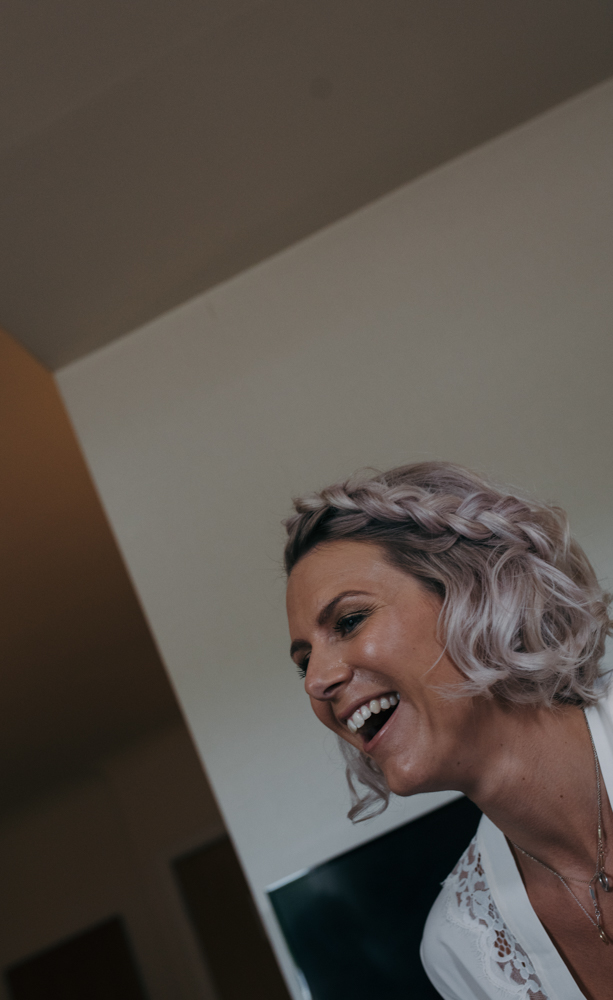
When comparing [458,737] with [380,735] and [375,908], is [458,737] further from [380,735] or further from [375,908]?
[375,908]

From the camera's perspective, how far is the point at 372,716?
3.87 ft

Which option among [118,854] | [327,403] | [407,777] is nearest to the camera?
[407,777]

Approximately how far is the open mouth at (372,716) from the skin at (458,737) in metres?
0.01

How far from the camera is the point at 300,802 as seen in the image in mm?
1698

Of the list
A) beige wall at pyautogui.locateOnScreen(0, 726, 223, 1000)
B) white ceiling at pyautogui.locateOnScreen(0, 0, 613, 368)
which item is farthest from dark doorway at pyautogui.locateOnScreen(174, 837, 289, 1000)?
white ceiling at pyautogui.locateOnScreen(0, 0, 613, 368)

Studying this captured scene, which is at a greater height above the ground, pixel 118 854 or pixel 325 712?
pixel 118 854

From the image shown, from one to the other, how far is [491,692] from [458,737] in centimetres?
8

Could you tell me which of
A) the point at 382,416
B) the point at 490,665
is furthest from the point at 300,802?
the point at 382,416

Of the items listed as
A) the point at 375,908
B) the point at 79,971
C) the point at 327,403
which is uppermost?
the point at 327,403

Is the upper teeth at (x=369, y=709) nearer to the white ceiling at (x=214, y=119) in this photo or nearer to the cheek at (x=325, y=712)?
the cheek at (x=325, y=712)

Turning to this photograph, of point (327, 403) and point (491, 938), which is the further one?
point (327, 403)

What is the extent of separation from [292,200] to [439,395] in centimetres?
59

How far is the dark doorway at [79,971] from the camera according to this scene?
628 centimetres

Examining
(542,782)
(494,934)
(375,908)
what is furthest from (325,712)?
(375,908)
